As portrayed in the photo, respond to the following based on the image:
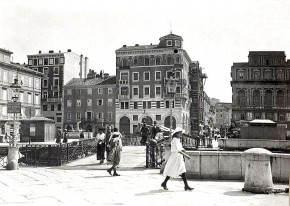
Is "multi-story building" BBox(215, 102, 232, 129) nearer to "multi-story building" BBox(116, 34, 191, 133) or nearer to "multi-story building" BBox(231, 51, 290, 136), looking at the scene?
"multi-story building" BBox(231, 51, 290, 136)

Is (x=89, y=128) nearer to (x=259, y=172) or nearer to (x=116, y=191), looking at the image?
(x=116, y=191)

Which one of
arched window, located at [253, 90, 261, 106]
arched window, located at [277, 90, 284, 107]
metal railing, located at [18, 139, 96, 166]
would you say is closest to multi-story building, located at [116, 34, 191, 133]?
arched window, located at [253, 90, 261, 106]

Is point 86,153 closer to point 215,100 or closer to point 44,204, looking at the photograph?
point 44,204

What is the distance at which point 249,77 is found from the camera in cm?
6197

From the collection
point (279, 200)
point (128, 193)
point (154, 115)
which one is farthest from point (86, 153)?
point (154, 115)

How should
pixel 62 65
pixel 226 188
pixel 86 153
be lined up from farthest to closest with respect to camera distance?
1. pixel 62 65
2. pixel 86 153
3. pixel 226 188

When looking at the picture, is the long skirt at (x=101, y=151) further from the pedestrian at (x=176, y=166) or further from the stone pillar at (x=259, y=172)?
the stone pillar at (x=259, y=172)

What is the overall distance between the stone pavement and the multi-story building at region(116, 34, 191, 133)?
148ft

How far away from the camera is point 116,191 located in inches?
336

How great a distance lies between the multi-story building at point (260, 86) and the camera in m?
59.1

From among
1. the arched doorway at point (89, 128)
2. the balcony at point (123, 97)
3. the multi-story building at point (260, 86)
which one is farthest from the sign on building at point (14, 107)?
the arched doorway at point (89, 128)

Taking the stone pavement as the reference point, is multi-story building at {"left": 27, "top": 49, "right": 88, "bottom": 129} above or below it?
above

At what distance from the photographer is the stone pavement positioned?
7.32 metres

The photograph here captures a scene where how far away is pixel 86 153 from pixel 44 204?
12.3 metres
